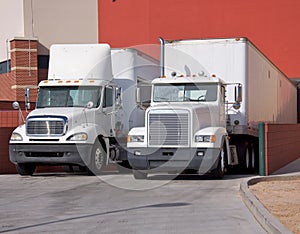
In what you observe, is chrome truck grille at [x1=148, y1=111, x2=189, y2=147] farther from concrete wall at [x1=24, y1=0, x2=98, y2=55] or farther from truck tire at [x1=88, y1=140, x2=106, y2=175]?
concrete wall at [x1=24, y1=0, x2=98, y2=55]

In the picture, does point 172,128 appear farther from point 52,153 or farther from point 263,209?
point 263,209

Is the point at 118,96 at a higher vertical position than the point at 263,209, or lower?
higher

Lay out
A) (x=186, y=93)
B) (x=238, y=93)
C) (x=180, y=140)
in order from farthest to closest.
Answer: (x=186, y=93)
(x=238, y=93)
(x=180, y=140)

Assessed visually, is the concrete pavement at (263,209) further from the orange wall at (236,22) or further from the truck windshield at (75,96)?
the orange wall at (236,22)

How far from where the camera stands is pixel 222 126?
16625mm

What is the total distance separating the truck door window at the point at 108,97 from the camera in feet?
57.9

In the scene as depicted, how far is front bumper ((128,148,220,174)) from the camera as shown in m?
15.2

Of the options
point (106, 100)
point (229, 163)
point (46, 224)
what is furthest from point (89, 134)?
point (46, 224)

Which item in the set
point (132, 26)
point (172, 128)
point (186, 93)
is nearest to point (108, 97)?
point (186, 93)

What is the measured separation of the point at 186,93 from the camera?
54.3 ft

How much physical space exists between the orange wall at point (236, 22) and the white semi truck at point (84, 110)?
1554 centimetres

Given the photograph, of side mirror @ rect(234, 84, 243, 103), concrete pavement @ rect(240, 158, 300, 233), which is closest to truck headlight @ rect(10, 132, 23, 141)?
side mirror @ rect(234, 84, 243, 103)

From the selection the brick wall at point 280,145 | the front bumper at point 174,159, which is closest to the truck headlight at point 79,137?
the front bumper at point 174,159

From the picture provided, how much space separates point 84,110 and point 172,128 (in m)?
3.08
